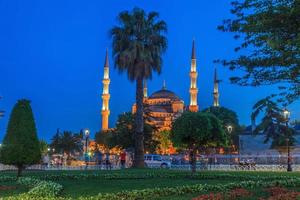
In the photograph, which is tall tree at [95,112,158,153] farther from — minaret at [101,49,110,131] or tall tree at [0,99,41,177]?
minaret at [101,49,110,131]

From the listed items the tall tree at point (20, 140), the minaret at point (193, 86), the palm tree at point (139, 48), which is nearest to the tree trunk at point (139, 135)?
the palm tree at point (139, 48)

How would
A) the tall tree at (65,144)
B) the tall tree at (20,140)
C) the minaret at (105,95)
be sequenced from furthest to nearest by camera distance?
the minaret at (105,95) < the tall tree at (65,144) < the tall tree at (20,140)

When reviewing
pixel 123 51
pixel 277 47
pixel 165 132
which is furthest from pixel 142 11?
pixel 165 132

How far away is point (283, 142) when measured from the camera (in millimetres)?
52750

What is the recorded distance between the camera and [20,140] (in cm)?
2177

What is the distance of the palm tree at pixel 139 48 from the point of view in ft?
112

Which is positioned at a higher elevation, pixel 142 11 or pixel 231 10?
pixel 142 11

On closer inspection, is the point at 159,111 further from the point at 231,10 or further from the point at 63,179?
the point at 231,10

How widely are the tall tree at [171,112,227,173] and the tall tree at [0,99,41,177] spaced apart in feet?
28.6

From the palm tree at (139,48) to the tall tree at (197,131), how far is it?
6.31 metres

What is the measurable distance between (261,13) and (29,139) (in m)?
15.0

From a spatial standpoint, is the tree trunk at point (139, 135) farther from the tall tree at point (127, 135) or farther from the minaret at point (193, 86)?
the minaret at point (193, 86)

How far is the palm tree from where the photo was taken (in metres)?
34.1

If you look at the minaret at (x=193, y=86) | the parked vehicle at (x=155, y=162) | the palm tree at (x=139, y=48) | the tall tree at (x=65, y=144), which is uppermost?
the minaret at (x=193, y=86)
